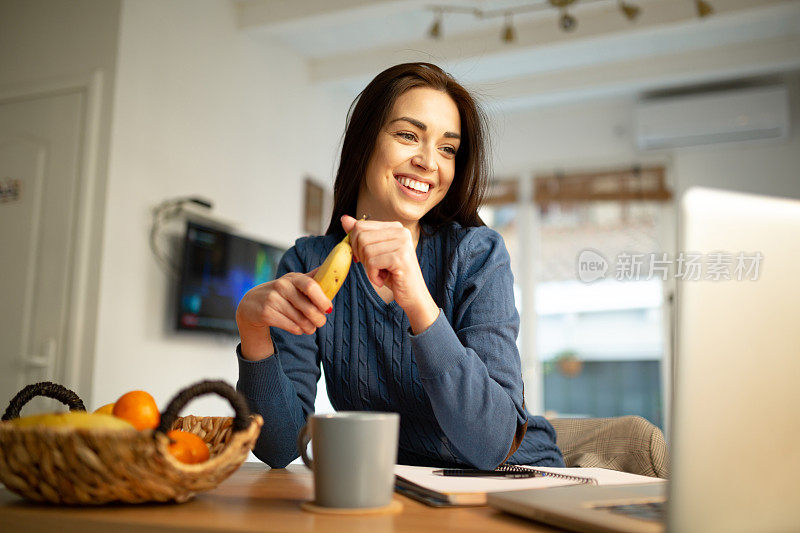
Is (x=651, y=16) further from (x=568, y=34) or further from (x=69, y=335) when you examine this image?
(x=69, y=335)

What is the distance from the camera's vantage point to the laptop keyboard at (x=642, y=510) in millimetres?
582

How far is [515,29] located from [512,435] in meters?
4.01

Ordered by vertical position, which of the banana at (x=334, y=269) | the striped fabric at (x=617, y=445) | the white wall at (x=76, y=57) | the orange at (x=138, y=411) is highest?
the white wall at (x=76, y=57)

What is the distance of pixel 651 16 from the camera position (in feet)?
14.1

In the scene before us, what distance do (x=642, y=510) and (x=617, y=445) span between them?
2.75ft

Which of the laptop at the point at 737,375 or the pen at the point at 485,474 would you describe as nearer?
the laptop at the point at 737,375

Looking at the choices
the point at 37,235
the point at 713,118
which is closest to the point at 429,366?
the point at 37,235

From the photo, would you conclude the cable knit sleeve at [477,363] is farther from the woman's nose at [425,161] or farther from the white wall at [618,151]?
the white wall at [618,151]

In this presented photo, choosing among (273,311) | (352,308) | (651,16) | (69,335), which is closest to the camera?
(273,311)

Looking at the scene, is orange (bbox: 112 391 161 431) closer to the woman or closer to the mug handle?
the mug handle

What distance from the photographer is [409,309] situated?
965 millimetres

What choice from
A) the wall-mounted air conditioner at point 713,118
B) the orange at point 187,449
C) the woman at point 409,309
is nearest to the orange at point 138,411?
the orange at point 187,449

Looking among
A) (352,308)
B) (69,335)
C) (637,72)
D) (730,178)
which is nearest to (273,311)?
(352,308)

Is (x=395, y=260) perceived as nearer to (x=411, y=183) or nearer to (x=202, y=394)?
(x=202, y=394)
